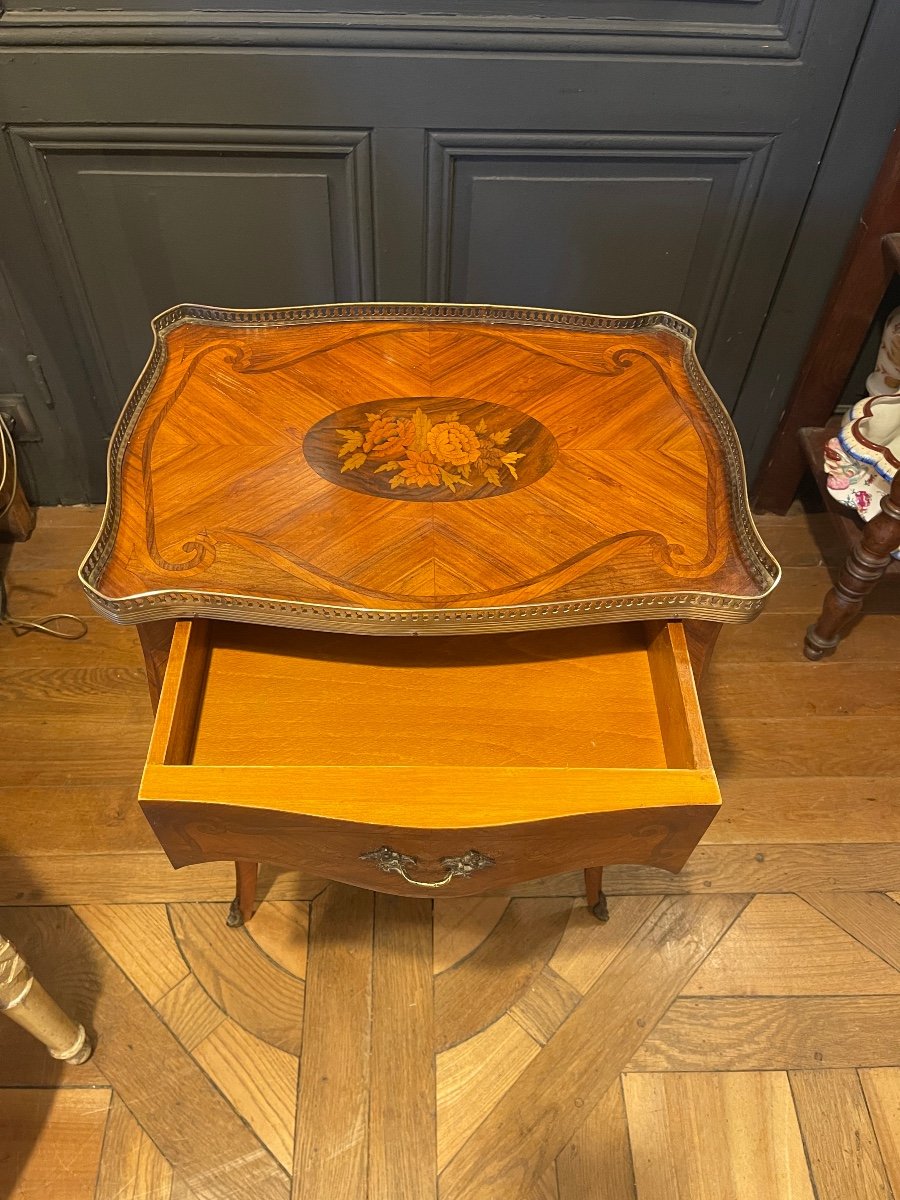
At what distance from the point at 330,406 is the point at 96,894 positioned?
68 cm

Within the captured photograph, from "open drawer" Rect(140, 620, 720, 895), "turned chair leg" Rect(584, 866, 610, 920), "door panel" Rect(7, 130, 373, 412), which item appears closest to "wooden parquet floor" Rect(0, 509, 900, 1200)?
"turned chair leg" Rect(584, 866, 610, 920)

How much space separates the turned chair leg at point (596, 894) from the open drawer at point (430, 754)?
0.27 metres

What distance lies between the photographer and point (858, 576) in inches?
47.8

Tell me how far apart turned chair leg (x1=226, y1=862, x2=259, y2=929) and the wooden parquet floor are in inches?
0.8

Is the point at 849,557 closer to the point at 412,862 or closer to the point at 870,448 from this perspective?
the point at 870,448

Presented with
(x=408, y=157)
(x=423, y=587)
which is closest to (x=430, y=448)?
(x=423, y=587)

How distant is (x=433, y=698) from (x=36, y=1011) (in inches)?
19.7

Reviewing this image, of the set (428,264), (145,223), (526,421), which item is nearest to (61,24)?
(145,223)

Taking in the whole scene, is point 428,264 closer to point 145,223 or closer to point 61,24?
point 145,223

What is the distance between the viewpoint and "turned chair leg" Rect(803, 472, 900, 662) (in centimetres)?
115

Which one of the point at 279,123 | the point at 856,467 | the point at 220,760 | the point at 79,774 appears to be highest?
the point at 279,123

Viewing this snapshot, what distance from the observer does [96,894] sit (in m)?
1.04

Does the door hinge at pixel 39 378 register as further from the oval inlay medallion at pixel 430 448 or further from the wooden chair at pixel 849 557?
the wooden chair at pixel 849 557

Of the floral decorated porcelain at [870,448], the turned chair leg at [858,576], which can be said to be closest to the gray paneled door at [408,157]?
the floral decorated porcelain at [870,448]
